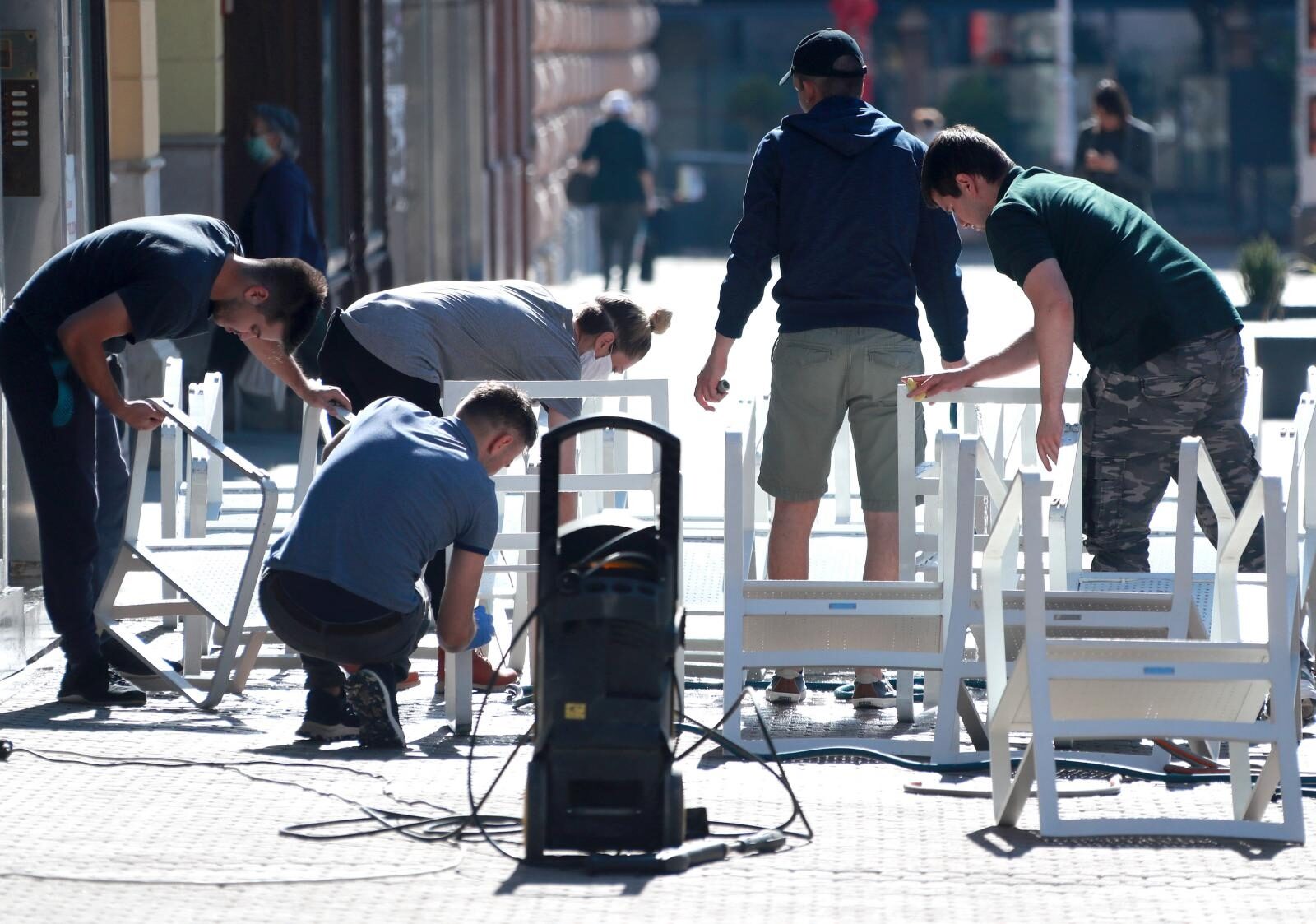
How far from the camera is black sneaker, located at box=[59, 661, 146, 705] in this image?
601 cm

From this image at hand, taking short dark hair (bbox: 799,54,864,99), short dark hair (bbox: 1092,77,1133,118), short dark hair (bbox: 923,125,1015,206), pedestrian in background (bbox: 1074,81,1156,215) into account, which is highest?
short dark hair (bbox: 1092,77,1133,118)

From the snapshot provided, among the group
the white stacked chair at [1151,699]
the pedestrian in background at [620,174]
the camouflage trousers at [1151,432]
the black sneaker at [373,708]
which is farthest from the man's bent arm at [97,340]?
the pedestrian in background at [620,174]

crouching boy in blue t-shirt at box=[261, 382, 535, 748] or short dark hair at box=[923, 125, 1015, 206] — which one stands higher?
short dark hair at box=[923, 125, 1015, 206]

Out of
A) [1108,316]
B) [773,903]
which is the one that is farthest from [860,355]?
[773,903]

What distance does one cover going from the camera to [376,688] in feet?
17.5

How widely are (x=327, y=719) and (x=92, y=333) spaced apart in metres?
1.15

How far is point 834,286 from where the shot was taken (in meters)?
6.12

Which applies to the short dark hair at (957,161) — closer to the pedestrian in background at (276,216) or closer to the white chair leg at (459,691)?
the white chair leg at (459,691)

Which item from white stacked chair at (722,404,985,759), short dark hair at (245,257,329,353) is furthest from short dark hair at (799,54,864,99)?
short dark hair at (245,257,329,353)

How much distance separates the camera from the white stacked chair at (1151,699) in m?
4.46

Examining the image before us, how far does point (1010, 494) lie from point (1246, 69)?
2718cm

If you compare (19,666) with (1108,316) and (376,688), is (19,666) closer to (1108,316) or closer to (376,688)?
(376,688)

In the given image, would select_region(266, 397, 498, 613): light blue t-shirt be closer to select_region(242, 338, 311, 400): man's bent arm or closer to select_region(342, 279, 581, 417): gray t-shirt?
select_region(342, 279, 581, 417): gray t-shirt

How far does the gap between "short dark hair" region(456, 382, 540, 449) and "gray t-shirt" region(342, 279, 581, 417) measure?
0.97 meters
